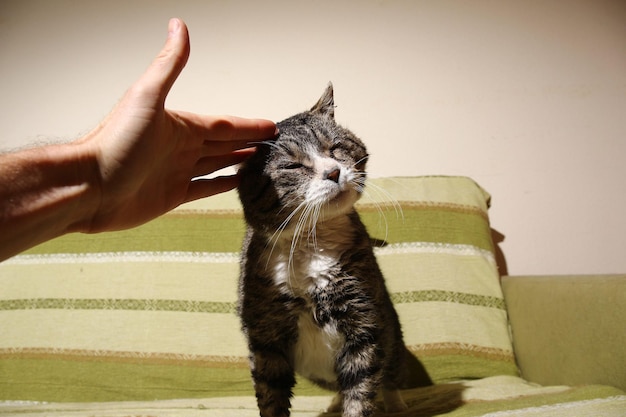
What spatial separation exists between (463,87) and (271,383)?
1.54 m

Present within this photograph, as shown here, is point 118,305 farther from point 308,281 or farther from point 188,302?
point 308,281

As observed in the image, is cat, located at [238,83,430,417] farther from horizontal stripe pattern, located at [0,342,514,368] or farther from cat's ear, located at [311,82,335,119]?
horizontal stripe pattern, located at [0,342,514,368]

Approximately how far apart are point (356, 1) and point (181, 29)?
134cm

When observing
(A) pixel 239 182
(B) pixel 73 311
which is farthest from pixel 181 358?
(A) pixel 239 182

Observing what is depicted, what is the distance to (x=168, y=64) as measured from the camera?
89 cm

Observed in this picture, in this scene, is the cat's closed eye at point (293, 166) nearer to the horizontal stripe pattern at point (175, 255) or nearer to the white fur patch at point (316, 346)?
the white fur patch at point (316, 346)

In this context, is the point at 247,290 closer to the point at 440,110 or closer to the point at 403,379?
the point at 403,379

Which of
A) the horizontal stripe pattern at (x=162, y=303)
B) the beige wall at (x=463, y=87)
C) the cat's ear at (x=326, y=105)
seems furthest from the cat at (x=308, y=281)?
the beige wall at (x=463, y=87)

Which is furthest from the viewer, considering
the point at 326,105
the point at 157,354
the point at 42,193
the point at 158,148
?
the point at 157,354

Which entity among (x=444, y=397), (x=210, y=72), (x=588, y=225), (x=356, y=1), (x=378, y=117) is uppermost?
(x=356, y=1)

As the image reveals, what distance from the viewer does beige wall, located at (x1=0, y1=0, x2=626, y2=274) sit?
6.44 ft

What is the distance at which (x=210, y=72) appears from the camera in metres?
2.06

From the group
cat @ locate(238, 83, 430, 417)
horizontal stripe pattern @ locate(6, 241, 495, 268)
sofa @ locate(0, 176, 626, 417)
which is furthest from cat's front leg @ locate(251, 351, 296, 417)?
horizontal stripe pattern @ locate(6, 241, 495, 268)

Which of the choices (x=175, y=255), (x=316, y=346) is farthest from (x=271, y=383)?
(x=175, y=255)
